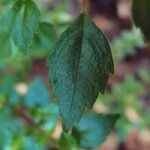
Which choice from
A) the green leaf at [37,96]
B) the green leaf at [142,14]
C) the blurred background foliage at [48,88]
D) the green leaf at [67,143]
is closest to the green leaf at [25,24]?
the blurred background foliage at [48,88]

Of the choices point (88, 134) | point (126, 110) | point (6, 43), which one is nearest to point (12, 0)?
point (6, 43)

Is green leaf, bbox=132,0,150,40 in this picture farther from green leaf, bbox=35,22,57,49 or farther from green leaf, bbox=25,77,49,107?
green leaf, bbox=25,77,49,107

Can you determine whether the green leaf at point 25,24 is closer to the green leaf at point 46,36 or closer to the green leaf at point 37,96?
the green leaf at point 46,36

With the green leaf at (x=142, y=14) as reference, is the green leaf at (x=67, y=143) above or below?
below

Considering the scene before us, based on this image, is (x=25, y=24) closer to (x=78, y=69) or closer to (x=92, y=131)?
(x=78, y=69)

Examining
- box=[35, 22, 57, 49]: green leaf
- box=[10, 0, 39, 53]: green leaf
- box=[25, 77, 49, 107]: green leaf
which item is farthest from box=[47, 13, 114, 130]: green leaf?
box=[25, 77, 49, 107]: green leaf
